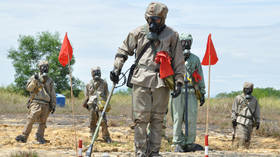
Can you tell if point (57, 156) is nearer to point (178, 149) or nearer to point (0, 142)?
point (178, 149)

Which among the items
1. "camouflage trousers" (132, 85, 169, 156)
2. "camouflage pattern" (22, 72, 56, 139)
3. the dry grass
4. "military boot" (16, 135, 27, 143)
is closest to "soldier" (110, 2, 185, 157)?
"camouflage trousers" (132, 85, 169, 156)

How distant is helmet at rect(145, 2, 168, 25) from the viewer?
7492 mm

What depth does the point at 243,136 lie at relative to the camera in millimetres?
12984

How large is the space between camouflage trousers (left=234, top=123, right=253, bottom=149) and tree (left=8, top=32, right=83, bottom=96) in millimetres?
29632

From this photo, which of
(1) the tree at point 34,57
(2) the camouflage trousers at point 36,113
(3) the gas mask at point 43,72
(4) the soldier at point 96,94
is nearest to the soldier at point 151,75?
(3) the gas mask at point 43,72

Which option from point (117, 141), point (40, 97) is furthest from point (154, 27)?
point (117, 141)

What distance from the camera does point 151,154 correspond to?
24.5ft

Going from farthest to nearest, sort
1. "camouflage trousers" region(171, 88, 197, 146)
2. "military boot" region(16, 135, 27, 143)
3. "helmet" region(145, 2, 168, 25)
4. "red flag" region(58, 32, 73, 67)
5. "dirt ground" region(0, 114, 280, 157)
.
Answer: "military boot" region(16, 135, 27, 143), "dirt ground" region(0, 114, 280, 157), "red flag" region(58, 32, 73, 67), "camouflage trousers" region(171, 88, 197, 146), "helmet" region(145, 2, 168, 25)

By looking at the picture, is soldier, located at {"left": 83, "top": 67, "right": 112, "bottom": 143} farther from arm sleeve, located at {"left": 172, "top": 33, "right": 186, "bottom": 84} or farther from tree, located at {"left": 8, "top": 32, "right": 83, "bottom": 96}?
tree, located at {"left": 8, "top": 32, "right": 83, "bottom": 96}

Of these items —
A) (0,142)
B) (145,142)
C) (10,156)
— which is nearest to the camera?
(145,142)

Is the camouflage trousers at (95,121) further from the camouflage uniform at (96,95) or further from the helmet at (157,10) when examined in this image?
the helmet at (157,10)

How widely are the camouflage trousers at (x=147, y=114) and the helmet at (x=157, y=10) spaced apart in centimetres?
108

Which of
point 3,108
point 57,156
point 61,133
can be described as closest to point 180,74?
point 57,156

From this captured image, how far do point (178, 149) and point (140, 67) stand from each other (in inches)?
131
